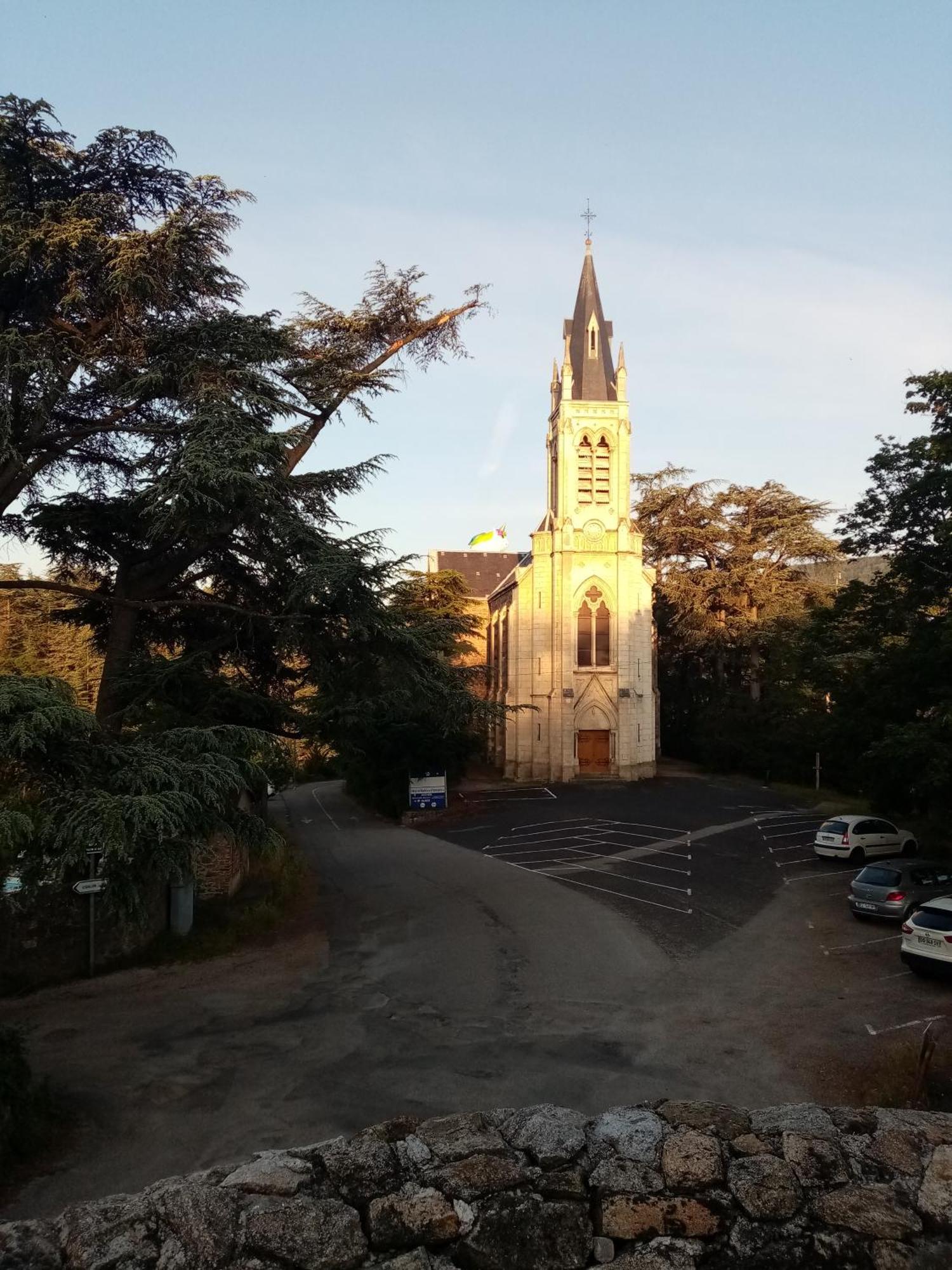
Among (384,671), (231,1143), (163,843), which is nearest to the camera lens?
(231,1143)

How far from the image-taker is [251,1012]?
40.3 ft

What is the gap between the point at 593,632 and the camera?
140 ft

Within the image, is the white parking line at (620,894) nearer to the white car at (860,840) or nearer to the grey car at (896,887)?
the grey car at (896,887)

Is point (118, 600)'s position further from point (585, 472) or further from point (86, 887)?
point (585, 472)

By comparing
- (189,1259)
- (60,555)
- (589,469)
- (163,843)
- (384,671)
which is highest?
(589,469)

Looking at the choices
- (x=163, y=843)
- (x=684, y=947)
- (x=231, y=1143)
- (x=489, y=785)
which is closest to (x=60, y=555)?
(x=163, y=843)

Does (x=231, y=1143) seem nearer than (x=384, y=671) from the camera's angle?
Yes

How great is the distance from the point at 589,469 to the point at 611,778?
51.6 feet

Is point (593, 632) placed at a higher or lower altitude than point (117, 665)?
higher

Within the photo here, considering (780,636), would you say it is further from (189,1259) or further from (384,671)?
(189,1259)

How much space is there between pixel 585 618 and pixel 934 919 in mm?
29938

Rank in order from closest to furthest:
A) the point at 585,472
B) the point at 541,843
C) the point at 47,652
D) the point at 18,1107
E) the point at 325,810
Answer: the point at 18,1107 → the point at 541,843 → the point at 325,810 → the point at 585,472 → the point at 47,652

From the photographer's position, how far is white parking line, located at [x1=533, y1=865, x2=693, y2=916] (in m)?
18.3

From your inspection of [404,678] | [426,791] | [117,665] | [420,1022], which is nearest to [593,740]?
[426,791]
